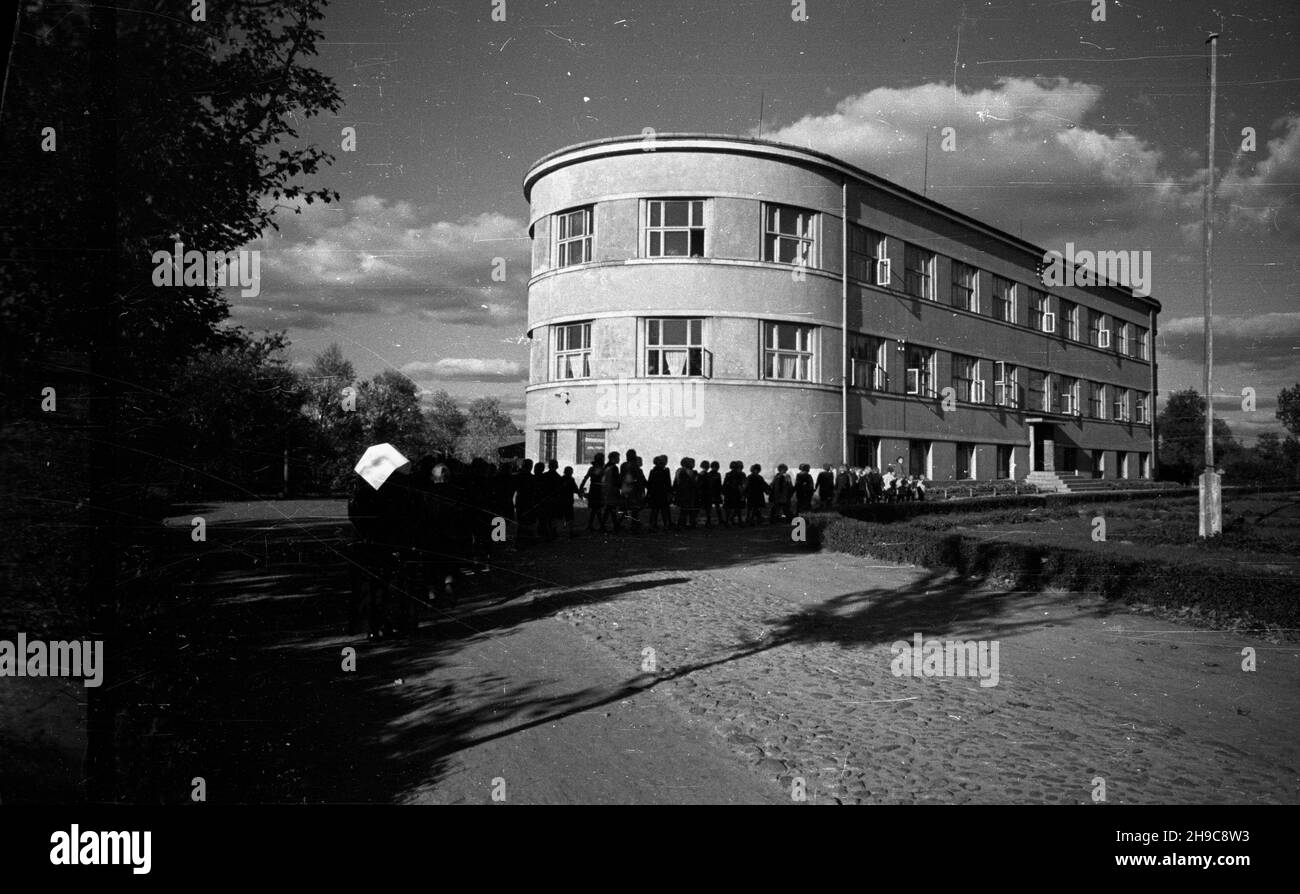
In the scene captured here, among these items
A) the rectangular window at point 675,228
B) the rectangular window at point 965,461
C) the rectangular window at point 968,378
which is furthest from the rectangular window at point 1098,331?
the rectangular window at point 675,228

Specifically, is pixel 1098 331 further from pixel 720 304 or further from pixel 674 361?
pixel 674 361

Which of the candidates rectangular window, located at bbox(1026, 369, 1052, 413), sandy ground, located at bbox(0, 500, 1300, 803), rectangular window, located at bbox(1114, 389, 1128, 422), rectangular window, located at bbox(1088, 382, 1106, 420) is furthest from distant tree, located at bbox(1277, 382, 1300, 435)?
rectangular window, located at bbox(1114, 389, 1128, 422)

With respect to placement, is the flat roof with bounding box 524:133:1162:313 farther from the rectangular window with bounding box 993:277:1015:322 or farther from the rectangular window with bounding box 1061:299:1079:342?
the rectangular window with bounding box 1061:299:1079:342

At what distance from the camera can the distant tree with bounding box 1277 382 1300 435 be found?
15.0 ft

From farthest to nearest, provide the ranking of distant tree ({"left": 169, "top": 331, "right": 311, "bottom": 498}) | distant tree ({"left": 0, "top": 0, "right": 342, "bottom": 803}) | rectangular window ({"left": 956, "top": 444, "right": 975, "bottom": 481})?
rectangular window ({"left": 956, "top": 444, "right": 975, "bottom": 481}) < distant tree ({"left": 169, "top": 331, "right": 311, "bottom": 498}) < distant tree ({"left": 0, "top": 0, "right": 342, "bottom": 803})

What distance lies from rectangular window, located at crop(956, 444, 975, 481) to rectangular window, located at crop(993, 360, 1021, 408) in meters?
3.09

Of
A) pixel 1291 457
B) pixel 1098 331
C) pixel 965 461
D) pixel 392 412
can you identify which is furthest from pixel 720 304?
pixel 1098 331

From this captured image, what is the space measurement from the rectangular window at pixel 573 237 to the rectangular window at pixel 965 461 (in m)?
19.8

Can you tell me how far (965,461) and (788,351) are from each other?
1308 cm

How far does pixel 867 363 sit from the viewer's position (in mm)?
27828

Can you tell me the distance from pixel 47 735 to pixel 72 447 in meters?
1.13

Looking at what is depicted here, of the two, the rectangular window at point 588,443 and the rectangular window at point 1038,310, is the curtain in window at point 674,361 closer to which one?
the rectangular window at point 588,443

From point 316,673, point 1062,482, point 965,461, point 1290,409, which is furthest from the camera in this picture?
point 1062,482

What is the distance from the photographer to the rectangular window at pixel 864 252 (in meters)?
27.2
